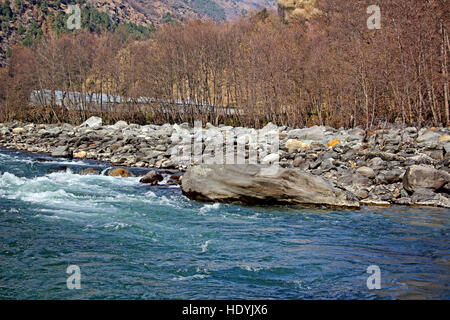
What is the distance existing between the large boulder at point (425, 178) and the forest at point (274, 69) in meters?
9.63

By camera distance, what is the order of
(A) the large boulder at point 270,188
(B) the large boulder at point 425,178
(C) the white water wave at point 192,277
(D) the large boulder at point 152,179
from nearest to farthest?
1. (C) the white water wave at point 192,277
2. (A) the large boulder at point 270,188
3. (B) the large boulder at point 425,178
4. (D) the large boulder at point 152,179

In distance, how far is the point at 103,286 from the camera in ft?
17.8

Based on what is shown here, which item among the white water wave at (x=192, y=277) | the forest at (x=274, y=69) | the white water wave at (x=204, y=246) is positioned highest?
the forest at (x=274, y=69)

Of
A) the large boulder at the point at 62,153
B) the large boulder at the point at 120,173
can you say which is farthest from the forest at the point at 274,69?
the large boulder at the point at 62,153

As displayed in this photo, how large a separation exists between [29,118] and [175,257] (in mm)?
44530

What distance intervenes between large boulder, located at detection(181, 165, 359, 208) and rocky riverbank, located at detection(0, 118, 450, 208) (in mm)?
528

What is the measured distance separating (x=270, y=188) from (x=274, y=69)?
20.9 metres

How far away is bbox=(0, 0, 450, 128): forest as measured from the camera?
20.6 meters

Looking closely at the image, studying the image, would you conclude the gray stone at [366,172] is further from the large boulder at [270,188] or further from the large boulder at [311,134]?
the large boulder at [311,134]

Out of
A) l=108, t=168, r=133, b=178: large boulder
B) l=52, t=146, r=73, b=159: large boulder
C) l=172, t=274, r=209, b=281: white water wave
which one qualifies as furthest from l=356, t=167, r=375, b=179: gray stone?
l=52, t=146, r=73, b=159: large boulder

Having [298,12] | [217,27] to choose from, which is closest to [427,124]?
[217,27]

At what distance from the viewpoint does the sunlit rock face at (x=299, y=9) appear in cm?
4488

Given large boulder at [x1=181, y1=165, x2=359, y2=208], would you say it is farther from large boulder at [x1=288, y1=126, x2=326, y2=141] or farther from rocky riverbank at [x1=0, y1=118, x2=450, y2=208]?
large boulder at [x1=288, y1=126, x2=326, y2=141]
